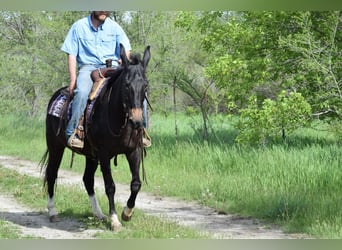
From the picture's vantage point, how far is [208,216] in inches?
329

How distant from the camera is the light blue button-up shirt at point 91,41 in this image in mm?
7852

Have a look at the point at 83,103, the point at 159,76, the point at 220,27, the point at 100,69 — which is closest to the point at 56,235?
the point at 83,103

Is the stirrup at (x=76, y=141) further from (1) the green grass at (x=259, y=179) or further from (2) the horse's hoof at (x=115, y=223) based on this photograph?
(1) the green grass at (x=259, y=179)

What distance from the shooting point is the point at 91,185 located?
8352mm

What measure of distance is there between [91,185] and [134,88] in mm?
2196

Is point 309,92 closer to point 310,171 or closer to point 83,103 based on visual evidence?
point 310,171

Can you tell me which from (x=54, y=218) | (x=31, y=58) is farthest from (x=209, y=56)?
(x=54, y=218)

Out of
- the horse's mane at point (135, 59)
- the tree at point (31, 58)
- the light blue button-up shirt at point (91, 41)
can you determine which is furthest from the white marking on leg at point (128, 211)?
the tree at point (31, 58)

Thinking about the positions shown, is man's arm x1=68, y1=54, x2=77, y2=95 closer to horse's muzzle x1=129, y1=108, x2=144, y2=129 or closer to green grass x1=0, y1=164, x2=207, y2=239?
horse's muzzle x1=129, y1=108, x2=144, y2=129

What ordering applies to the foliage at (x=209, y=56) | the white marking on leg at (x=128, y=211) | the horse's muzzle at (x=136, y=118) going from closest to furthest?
the horse's muzzle at (x=136, y=118) < the white marking on leg at (x=128, y=211) < the foliage at (x=209, y=56)

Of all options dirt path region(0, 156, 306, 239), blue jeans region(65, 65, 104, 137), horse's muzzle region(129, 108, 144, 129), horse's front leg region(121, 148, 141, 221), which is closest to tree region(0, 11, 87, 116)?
dirt path region(0, 156, 306, 239)

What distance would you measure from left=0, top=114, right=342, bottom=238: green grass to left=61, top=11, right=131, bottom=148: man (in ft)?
8.52

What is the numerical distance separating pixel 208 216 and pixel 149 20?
1182cm

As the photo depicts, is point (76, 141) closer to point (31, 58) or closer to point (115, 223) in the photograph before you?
point (115, 223)
